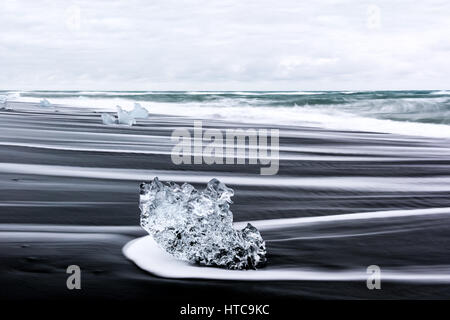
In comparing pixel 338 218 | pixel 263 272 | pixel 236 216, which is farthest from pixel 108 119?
pixel 263 272

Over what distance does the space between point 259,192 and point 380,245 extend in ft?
7.93

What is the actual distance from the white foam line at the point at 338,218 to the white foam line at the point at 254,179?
129cm

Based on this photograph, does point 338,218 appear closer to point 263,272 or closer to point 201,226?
point 263,272

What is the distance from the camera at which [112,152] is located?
10977 millimetres

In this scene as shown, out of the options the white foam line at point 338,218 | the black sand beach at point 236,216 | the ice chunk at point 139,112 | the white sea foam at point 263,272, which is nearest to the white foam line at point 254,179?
the black sand beach at point 236,216

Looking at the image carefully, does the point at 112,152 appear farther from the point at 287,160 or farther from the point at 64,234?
the point at 64,234

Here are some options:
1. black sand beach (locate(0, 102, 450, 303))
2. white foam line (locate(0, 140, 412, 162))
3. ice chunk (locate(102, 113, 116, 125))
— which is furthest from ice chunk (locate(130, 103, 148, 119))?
white foam line (locate(0, 140, 412, 162))

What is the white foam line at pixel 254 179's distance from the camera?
7.94 metres

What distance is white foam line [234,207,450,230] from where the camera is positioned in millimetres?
5727

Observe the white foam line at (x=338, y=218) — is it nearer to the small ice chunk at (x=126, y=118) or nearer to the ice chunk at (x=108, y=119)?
the small ice chunk at (x=126, y=118)

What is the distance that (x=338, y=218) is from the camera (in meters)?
6.07

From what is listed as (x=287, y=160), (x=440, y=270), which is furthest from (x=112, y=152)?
(x=440, y=270)

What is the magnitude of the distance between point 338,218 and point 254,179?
2399mm

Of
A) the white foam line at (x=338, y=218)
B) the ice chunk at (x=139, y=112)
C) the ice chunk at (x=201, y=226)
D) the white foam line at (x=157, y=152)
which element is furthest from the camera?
the ice chunk at (x=139, y=112)
